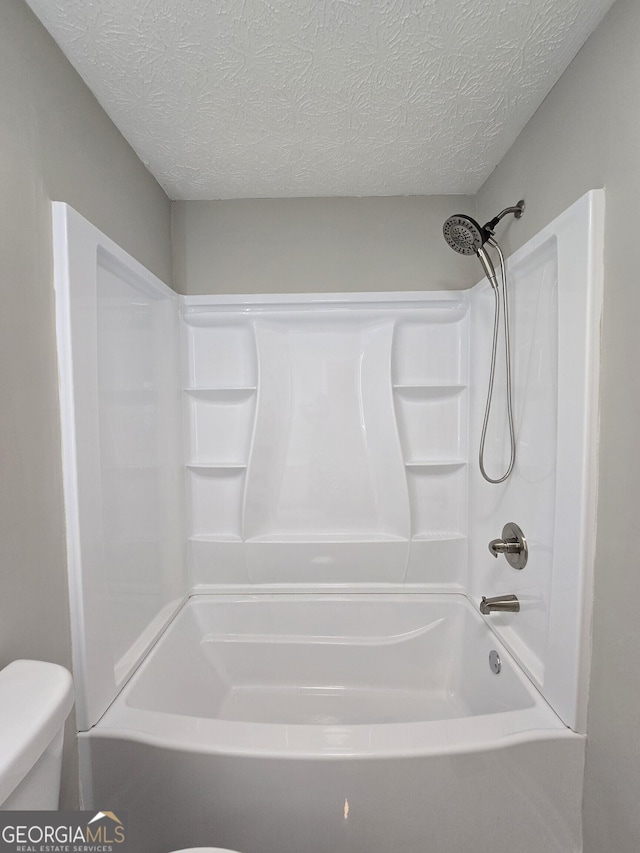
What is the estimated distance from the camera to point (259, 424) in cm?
218

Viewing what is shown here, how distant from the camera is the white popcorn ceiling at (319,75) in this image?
1099mm

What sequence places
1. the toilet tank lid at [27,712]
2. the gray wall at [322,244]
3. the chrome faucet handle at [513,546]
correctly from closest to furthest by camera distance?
the toilet tank lid at [27,712], the chrome faucet handle at [513,546], the gray wall at [322,244]

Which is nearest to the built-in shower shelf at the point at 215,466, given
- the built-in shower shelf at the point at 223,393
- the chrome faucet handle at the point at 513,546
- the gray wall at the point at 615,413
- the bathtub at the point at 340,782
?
the built-in shower shelf at the point at 223,393

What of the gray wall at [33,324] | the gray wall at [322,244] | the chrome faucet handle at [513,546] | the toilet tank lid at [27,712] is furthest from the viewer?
the gray wall at [322,244]

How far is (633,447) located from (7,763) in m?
1.29

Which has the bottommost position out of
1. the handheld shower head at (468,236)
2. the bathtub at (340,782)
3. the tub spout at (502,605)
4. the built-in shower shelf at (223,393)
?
the bathtub at (340,782)

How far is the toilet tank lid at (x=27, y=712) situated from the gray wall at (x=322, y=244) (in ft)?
5.41

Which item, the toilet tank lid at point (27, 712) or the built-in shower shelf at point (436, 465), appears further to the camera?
the built-in shower shelf at point (436, 465)

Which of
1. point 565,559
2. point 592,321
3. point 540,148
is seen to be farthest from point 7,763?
point 540,148

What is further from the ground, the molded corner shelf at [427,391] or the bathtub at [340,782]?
the molded corner shelf at [427,391]

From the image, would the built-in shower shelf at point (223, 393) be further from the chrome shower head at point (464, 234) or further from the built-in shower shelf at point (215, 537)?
the chrome shower head at point (464, 234)

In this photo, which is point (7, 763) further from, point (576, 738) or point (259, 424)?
point (259, 424)

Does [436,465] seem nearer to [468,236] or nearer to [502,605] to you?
[502,605]

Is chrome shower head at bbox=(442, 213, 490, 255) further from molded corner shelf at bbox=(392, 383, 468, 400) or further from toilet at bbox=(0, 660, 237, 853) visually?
toilet at bbox=(0, 660, 237, 853)
